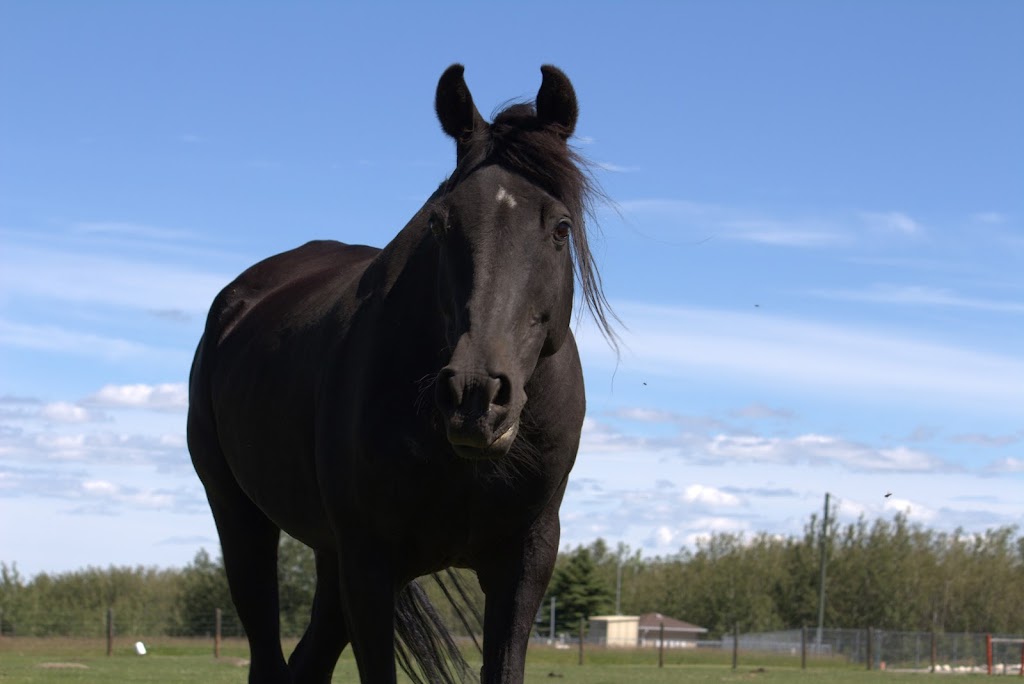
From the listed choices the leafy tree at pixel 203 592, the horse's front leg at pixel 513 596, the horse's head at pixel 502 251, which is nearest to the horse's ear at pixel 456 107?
the horse's head at pixel 502 251

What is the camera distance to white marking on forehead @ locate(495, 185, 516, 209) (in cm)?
383

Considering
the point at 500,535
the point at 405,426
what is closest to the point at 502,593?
the point at 500,535

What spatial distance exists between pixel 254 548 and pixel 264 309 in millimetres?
1203

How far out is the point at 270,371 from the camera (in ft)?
18.2

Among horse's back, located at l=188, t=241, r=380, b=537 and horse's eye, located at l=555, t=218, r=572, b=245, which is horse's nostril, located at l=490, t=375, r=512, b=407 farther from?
horse's back, located at l=188, t=241, r=380, b=537

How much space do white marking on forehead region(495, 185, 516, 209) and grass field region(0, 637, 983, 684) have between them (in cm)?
1032

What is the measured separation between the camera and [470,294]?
3639mm

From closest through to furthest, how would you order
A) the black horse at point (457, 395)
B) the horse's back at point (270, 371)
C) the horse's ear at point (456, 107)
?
1. the black horse at point (457, 395)
2. the horse's ear at point (456, 107)
3. the horse's back at point (270, 371)

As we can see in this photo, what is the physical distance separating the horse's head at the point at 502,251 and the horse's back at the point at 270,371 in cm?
112

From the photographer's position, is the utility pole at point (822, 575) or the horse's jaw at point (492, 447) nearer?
the horse's jaw at point (492, 447)

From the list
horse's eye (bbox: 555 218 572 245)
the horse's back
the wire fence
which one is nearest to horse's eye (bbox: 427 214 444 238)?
horse's eye (bbox: 555 218 572 245)

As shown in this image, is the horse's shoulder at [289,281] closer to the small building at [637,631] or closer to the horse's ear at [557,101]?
the horse's ear at [557,101]

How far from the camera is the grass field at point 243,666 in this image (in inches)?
617

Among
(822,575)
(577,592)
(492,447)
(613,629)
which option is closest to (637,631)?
(613,629)
